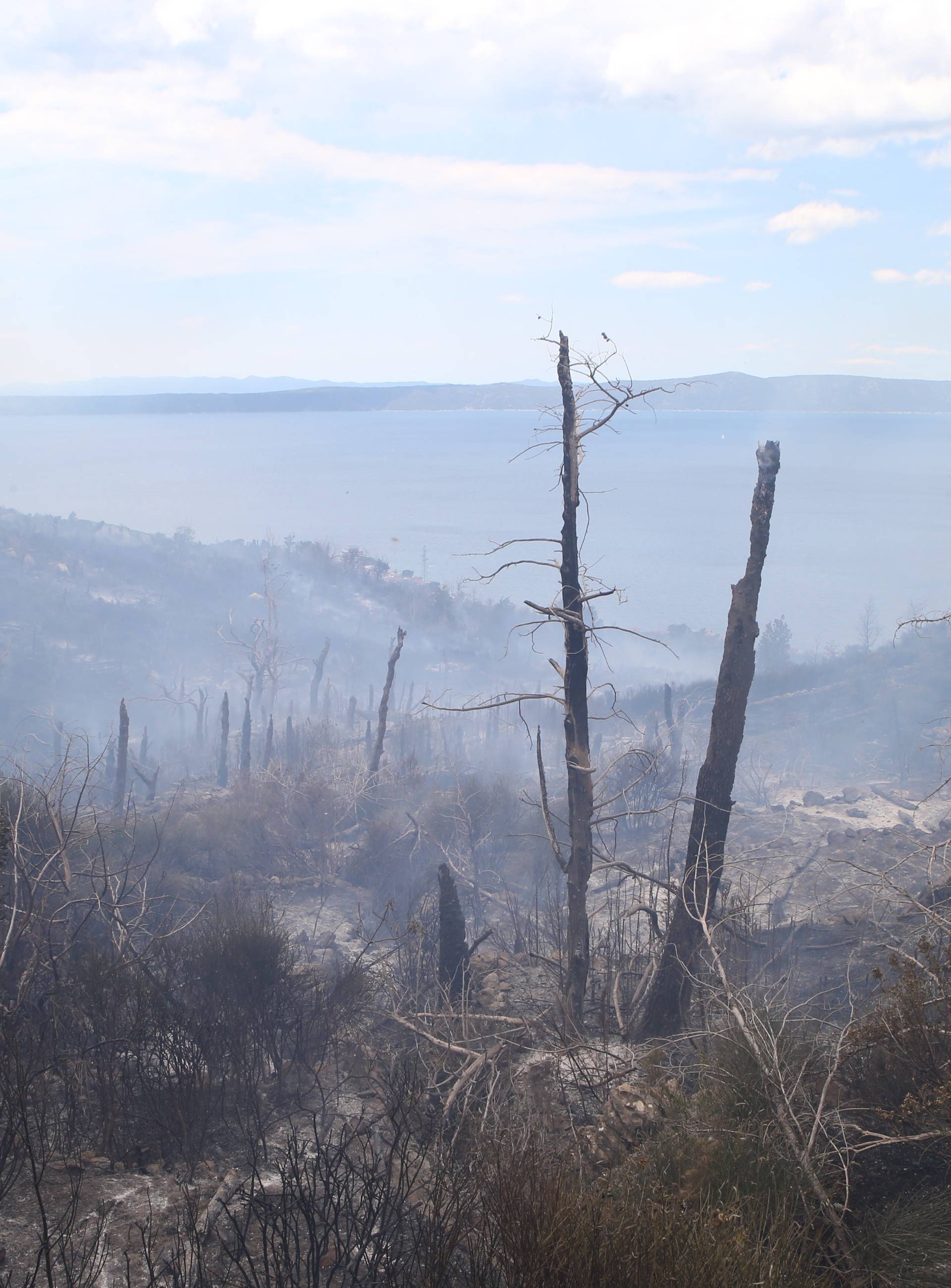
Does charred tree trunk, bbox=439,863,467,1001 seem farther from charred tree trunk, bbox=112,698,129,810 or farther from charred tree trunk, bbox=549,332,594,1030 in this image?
charred tree trunk, bbox=112,698,129,810

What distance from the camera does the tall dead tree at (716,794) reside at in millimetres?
10461

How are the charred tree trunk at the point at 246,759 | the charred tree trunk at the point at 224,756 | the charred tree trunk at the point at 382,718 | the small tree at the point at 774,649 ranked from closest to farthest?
1. the charred tree trunk at the point at 246,759
2. the charred tree trunk at the point at 382,718
3. the charred tree trunk at the point at 224,756
4. the small tree at the point at 774,649

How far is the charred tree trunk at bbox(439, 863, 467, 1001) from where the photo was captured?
13.0 metres

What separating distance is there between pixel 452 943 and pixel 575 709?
15.1ft

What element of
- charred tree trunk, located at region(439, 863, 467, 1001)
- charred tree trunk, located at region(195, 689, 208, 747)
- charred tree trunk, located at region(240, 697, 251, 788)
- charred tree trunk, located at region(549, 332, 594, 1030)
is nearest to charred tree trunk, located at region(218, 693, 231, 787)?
charred tree trunk, located at region(240, 697, 251, 788)

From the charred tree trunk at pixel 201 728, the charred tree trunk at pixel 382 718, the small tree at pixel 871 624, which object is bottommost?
the charred tree trunk at pixel 201 728

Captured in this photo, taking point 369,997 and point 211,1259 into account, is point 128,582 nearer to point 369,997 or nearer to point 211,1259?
point 369,997

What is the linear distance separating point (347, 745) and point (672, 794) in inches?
613

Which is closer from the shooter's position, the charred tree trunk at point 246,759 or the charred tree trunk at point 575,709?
the charred tree trunk at point 575,709

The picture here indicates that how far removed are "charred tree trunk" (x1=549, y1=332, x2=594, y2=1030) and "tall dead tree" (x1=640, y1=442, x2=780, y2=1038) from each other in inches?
40.4

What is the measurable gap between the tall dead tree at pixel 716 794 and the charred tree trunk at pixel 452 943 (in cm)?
319

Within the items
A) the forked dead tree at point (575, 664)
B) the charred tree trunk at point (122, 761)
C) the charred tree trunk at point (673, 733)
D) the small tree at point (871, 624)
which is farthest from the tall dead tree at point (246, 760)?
the small tree at point (871, 624)

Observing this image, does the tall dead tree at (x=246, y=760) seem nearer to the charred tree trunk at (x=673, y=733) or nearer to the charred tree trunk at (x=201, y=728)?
the charred tree trunk at (x=201, y=728)

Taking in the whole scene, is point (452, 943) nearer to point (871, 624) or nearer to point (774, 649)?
point (774, 649)
